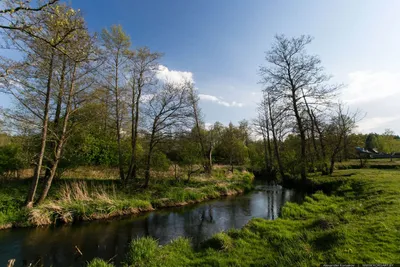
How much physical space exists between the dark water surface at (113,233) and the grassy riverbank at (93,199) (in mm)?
702

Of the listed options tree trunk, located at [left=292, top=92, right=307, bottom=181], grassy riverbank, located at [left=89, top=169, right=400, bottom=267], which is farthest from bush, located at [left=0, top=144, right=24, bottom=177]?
tree trunk, located at [left=292, top=92, right=307, bottom=181]

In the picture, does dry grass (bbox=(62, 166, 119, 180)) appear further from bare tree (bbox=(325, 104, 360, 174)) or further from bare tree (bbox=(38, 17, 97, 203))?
bare tree (bbox=(325, 104, 360, 174))

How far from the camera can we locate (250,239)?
21.3ft

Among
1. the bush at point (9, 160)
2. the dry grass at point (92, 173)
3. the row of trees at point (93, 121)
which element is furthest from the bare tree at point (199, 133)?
the bush at point (9, 160)

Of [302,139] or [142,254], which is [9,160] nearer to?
[142,254]

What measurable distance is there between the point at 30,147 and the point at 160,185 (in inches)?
338

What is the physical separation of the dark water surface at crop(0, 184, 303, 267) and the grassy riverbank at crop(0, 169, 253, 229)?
702 millimetres

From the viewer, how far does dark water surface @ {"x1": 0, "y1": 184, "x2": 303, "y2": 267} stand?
22.8 ft

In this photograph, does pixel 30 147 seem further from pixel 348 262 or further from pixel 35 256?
pixel 348 262

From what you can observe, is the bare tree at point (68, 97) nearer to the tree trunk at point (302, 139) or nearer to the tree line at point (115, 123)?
the tree line at point (115, 123)

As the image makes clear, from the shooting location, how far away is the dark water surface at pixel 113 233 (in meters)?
6.96

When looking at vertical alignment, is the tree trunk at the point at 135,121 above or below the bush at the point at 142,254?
above

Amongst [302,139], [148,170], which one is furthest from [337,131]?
[148,170]

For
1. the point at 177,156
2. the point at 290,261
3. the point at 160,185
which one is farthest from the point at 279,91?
the point at 290,261
